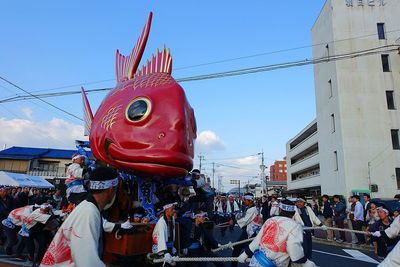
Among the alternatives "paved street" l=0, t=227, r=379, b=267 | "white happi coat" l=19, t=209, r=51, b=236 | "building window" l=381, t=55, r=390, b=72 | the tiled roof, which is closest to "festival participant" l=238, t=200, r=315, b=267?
"paved street" l=0, t=227, r=379, b=267

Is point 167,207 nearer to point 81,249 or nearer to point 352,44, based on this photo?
point 81,249

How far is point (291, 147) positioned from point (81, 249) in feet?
178

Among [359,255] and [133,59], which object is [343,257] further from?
[133,59]

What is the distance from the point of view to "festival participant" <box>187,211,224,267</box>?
6.22m

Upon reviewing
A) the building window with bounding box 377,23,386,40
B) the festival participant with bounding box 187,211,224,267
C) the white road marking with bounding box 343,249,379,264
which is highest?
the building window with bounding box 377,23,386,40

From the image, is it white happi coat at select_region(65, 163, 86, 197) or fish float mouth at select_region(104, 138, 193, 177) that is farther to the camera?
white happi coat at select_region(65, 163, 86, 197)

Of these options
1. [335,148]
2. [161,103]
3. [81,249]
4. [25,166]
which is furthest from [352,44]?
[25,166]

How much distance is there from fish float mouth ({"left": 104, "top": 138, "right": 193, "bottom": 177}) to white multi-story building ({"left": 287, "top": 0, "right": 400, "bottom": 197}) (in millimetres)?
21731

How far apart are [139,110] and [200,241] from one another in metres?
2.94

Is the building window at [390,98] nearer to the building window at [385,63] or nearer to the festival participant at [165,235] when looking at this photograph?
the building window at [385,63]

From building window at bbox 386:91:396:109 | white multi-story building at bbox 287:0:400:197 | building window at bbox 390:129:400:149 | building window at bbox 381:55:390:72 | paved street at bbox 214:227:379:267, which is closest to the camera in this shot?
paved street at bbox 214:227:379:267

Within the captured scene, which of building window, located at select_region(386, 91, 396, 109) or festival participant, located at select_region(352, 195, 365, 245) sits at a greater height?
building window, located at select_region(386, 91, 396, 109)

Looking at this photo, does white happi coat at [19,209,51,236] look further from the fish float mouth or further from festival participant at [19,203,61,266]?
the fish float mouth

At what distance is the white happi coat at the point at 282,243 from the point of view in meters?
3.60
